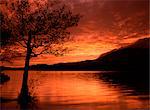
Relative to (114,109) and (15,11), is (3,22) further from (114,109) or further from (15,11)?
(114,109)

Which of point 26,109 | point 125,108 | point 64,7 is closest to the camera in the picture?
point 26,109

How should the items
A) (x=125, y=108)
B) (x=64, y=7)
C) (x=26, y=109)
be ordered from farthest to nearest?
(x=64, y=7)
(x=125, y=108)
(x=26, y=109)

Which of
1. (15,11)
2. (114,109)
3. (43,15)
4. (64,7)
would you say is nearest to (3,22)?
(15,11)

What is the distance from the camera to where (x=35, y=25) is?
1647 inches

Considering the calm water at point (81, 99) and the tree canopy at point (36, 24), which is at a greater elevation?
the tree canopy at point (36, 24)

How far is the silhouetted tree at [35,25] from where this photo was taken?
41.6 meters

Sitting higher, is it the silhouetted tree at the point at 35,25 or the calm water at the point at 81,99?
the silhouetted tree at the point at 35,25

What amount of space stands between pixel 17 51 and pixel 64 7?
7.74m

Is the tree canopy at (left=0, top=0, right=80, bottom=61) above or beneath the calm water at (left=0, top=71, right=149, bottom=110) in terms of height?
above

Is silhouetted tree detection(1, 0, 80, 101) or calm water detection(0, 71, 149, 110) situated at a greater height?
silhouetted tree detection(1, 0, 80, 101)

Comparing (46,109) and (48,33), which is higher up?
(48,33)

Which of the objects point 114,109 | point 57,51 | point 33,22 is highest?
point 33,22

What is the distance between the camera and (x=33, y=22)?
41844mm

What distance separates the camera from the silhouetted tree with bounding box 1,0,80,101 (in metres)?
41.6
